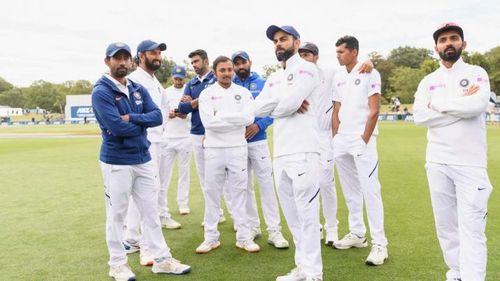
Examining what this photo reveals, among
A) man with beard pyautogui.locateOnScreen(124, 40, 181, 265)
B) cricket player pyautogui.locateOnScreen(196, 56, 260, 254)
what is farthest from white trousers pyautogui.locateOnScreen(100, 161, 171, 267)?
cricket player pyautogui.locateOnScreen(196, 56, 260, 254)

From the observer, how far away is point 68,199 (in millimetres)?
8883

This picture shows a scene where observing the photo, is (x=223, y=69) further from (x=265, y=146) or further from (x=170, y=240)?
(x=170, y=240)

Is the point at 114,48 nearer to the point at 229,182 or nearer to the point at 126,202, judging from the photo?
the point at 126,202

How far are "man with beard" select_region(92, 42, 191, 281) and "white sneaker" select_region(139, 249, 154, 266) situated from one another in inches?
10.7

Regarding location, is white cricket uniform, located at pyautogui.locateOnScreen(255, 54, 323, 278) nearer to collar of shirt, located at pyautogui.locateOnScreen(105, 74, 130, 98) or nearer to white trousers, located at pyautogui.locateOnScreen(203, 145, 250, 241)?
white trousers, located at pyautogui.locateOnScreen(203, 145, 250, 241)

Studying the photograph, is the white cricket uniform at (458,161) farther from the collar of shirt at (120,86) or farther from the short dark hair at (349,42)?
the collar of shirt at (120,86)

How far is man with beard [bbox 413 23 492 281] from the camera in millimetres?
3703

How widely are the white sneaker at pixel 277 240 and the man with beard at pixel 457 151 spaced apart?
6.69ft

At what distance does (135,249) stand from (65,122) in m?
66.3

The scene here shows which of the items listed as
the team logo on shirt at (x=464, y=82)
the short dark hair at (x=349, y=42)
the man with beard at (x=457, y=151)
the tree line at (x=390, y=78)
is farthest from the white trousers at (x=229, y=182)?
the tree line at (x=390, y=78)

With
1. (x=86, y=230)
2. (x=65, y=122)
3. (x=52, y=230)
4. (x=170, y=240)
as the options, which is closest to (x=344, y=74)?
(x=170, y=240)

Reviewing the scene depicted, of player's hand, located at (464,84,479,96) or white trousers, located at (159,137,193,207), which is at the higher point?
player's hand, located at (464,84,479,96)

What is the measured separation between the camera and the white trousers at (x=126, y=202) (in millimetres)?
4582

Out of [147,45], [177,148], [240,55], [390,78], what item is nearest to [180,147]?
[177,148]
